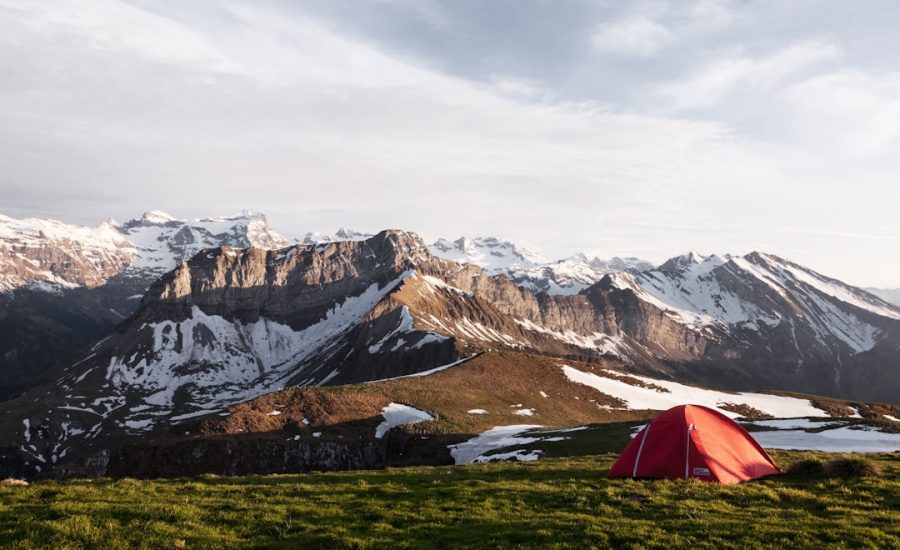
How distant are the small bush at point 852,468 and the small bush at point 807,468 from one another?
1.56 feet

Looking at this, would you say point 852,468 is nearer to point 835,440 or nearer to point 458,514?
point 458,514

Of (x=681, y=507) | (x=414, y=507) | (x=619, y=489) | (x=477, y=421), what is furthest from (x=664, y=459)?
(x=477, y=421)

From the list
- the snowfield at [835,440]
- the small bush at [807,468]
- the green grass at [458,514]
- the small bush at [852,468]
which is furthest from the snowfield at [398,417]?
the small bush at [852,468]

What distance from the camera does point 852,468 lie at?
27906mm

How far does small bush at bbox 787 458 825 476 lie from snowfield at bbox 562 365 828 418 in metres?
90.3

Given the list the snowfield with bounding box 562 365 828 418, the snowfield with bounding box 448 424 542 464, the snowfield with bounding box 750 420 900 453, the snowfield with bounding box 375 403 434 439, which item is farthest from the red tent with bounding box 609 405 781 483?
the snowfield with bounding box 562 365 828 418

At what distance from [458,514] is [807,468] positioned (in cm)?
1950

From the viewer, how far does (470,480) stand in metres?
29.0

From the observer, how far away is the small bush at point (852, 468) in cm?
2766

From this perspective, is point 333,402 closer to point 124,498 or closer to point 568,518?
point 124,498

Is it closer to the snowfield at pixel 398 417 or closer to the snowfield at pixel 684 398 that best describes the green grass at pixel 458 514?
the snowfield at pixel 398 417

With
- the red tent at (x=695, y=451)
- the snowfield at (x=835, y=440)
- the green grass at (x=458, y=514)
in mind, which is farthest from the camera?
the snowfield at (x=835, y=440)

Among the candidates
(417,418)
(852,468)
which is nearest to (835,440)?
(852,468)

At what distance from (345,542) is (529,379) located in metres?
105
